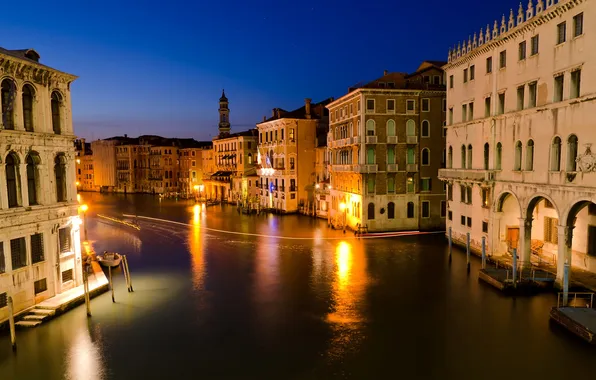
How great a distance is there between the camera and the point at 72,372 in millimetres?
14406

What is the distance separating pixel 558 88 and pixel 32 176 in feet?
81.3

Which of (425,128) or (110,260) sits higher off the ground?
(425,128)

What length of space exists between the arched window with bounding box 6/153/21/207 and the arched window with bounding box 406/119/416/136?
3070 centimetres

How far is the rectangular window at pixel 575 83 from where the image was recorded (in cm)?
2028

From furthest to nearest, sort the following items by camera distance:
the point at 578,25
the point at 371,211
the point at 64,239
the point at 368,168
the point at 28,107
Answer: the point at 371,211 < the point at 368,168 < the point at 64,239 < the point at 578,25 < the point at 28,107

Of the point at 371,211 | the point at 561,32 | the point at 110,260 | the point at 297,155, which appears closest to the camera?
the point at 561,32

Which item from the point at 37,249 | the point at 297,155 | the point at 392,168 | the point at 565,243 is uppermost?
the point at 297,155

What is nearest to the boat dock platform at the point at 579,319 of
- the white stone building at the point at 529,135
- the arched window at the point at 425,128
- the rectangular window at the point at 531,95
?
the white stone building at the point at 529,135

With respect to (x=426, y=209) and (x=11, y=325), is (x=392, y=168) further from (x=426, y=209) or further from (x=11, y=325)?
(x=11, y=325)

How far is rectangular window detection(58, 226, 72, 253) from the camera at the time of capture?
2050 cm

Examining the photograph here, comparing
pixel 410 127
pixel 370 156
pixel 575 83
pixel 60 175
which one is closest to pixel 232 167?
pixel 370 156

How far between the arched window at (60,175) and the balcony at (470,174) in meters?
23.7

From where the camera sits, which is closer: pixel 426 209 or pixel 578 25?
pixel 578 25

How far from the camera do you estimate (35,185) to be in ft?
63.3
